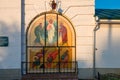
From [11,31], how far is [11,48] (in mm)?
789

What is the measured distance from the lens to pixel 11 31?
19422mm

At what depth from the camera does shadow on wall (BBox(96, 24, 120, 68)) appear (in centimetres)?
2014

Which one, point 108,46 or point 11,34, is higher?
point 11,34

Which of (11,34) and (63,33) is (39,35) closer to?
(63,33)

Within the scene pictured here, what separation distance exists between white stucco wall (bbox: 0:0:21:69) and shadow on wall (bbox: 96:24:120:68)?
3.86m

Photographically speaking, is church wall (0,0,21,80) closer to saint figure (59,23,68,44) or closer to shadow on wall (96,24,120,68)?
saint figure (59,23,68,44)

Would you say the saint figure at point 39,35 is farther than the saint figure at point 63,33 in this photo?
No

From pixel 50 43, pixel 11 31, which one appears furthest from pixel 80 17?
pixel 11 31

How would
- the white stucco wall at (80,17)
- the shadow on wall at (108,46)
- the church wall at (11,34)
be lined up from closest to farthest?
the church wall at (11,34) < the white stucco wall at (80,17) < the shadow on wall at (108,46)

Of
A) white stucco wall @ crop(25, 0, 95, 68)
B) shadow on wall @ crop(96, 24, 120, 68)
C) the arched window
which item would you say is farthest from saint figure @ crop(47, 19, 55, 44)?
shadow on wall @ crop(96, 24, 120, 68)

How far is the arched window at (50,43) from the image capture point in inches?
785

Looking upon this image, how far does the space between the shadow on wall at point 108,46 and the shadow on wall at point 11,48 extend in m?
3.83

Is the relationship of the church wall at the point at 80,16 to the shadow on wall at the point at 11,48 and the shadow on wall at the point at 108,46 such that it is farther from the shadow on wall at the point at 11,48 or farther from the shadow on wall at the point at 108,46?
the shadow on wall at the point at 11,48

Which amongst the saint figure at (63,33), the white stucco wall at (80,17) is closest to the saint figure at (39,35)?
the white stucco wall at (80,17)
